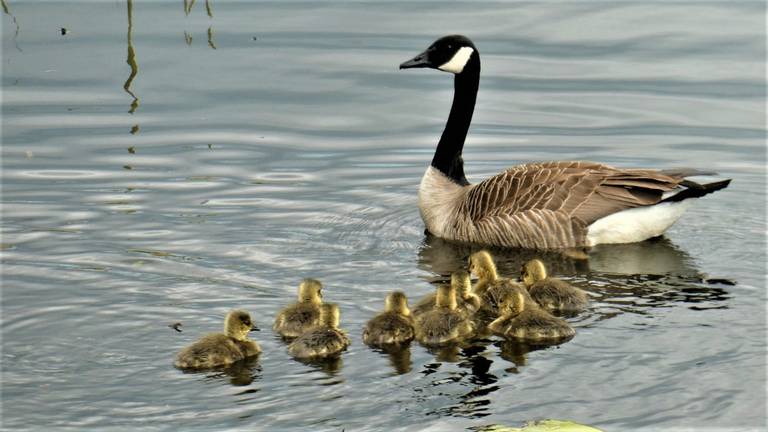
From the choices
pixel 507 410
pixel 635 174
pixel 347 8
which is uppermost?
pixel 347 8

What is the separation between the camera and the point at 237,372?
9.84 metres

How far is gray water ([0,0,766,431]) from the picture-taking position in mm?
9445

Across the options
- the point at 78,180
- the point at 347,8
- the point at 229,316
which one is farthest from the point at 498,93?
the point at 229,316

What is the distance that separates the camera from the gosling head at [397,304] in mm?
10617

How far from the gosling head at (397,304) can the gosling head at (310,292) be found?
580mm

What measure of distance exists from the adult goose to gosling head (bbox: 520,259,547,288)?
5.64ft

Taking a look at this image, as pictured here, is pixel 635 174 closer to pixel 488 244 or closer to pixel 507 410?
pixel 488 244

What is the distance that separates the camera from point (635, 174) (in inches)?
545

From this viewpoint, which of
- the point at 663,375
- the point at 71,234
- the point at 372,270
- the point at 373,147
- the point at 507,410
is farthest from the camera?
the point at 373,147

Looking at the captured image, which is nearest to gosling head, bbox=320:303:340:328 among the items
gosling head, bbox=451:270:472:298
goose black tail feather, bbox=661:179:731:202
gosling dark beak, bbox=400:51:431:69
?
gosling head, bbox=451:270:472:298

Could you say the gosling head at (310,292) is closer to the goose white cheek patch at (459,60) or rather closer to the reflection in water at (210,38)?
the goose white cheek patch at (459,60)

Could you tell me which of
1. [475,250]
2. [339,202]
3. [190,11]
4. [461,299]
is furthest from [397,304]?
[190,11]

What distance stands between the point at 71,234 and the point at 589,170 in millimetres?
5115

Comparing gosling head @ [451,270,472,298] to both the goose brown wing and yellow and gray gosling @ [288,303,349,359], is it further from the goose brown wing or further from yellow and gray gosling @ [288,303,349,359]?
the goose brown wing
